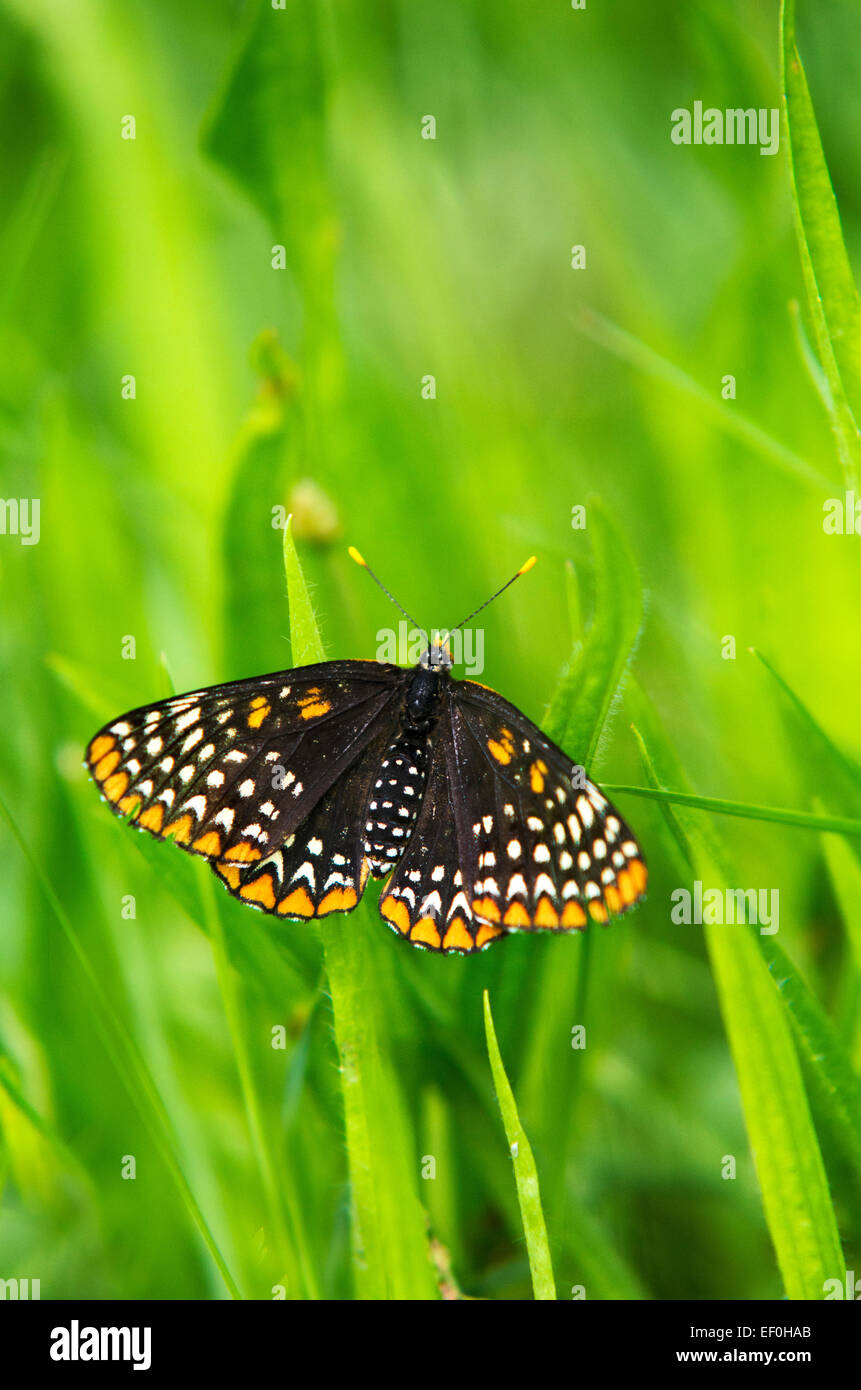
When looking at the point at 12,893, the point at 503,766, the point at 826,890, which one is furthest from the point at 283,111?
the point at 826,890

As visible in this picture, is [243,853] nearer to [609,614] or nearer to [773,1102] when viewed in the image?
[609,614]

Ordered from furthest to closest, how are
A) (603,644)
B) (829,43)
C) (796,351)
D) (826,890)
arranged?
(829,43), (796,351), (826,890), (603,644)

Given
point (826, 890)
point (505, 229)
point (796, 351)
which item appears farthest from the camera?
point (505, 229)

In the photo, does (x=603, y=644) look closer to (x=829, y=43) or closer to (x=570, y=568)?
(x=570, y=568)

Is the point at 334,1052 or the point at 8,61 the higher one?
the point at 8,61

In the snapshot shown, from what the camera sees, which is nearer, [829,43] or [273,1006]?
[273,1006]

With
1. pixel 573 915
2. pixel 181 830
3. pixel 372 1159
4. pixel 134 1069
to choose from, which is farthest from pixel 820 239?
pixel 134 1069

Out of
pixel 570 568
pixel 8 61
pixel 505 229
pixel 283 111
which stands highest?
pixel 8 61

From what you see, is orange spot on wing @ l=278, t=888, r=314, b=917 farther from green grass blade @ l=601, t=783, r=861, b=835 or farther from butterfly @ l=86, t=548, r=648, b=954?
green grass blade @ l=601, t=783, r=861, b=835

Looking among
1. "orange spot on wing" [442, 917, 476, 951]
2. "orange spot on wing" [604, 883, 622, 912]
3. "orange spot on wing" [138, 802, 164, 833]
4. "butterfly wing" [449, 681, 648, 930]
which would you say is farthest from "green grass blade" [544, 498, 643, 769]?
"orange spot on wing" [138, 802, 164, 833]
